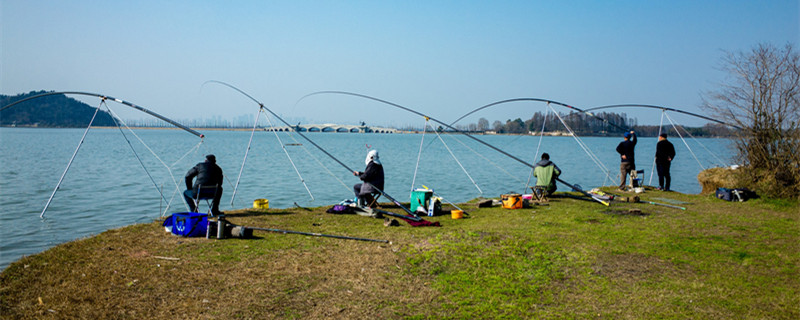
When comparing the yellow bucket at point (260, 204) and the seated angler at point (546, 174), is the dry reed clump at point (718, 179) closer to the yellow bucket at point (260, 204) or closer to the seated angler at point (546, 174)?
the seated angler at point (546, 174)

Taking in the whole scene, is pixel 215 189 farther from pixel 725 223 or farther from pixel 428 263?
pixel 725 223

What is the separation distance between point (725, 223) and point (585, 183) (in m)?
16.9

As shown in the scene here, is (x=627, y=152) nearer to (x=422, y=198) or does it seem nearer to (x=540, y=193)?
(x=540, y=193)

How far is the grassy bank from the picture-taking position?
17.7ft

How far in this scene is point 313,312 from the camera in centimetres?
533

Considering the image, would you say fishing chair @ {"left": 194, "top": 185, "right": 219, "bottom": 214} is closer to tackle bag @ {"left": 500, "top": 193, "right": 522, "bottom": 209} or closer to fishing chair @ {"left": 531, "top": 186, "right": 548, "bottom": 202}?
tackle bag @ {"left": 500, "top": 193, "right": 522, "bottom": 209}

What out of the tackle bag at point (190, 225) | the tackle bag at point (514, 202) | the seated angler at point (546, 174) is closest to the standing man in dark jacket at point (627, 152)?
the seated angler at point (546, 174)

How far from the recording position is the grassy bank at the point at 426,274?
538 cm

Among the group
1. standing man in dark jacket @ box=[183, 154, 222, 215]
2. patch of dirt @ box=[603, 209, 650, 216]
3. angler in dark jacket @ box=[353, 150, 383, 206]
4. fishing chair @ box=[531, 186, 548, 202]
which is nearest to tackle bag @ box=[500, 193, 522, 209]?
fishing chair @ box=[531, 186, 548, 202]

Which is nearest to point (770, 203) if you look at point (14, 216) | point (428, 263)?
point (428, 263)

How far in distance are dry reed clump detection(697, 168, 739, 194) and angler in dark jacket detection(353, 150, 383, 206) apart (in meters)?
10.7

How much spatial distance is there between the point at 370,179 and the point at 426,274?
17.1 feet

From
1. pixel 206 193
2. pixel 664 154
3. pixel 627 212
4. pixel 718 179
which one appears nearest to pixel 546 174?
pixel 627 212

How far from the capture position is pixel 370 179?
38.0 ft
